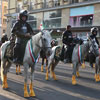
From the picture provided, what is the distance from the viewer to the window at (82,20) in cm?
2527

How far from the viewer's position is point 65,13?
2861 cm

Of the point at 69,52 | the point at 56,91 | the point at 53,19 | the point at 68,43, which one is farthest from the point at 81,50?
the point at 53,19

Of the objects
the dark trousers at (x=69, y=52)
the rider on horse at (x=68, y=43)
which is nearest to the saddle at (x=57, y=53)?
the rider on horse at (x=68, y=43)

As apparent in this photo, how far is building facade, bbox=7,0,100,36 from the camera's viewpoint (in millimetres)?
24961

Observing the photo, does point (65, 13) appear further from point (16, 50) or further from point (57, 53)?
point (16, 50)

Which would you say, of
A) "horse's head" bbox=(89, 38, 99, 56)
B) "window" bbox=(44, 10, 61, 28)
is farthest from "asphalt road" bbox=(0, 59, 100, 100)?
"window" bbox=(44, 10, 61, 28)

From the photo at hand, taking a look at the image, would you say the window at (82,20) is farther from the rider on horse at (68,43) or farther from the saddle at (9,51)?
the saddle at (9,51)

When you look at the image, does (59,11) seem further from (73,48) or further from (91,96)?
(91,96)

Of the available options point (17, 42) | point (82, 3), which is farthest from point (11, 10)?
point (17, 42)

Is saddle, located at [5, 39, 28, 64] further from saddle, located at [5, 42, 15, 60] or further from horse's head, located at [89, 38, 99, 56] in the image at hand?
horse's head, located at [89, 38, 99, 56]

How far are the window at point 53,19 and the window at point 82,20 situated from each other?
270 centimetres

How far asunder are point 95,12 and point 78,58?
17093 mm

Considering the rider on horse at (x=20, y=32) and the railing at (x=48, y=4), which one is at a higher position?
the railing at (x=48, y=4)

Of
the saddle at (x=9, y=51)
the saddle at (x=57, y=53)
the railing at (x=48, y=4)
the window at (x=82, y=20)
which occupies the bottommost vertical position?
the saddle at (x=57, y=53)
